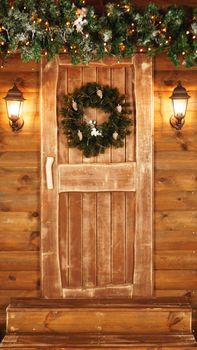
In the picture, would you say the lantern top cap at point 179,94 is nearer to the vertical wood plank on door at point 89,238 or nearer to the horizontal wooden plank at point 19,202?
the vertical wood plank on door at point 89,238

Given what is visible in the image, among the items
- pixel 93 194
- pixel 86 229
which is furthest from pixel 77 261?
pixel 93 194

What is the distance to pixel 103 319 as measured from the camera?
509 cm

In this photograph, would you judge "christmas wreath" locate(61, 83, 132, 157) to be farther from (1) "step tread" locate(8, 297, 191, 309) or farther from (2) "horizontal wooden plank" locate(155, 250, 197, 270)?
(1) "step tread" locate(8, 297, 191, 309)

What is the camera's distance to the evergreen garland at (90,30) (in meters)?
4.56

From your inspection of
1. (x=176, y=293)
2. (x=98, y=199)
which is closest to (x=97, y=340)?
(x=176, y=293)

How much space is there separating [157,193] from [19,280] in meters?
1.70

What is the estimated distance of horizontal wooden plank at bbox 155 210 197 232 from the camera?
527 cm

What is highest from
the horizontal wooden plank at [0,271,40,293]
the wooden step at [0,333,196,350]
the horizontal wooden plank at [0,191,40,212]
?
the horizontal wooden plank at [0,191,40,212]

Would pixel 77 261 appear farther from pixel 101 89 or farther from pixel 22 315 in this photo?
pixel 101 89

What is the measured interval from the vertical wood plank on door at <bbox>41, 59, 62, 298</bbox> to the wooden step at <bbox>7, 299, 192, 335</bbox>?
0.25m

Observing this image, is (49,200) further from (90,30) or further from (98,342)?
(90,30)

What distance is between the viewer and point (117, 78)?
17.1 feet

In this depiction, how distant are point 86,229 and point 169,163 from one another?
1.10m

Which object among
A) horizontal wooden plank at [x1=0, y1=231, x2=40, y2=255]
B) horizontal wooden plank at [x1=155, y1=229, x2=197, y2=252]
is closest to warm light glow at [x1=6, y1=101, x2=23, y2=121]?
horizontal wooden plank at [x1=0, y1=231, x2=40, y2=255]
